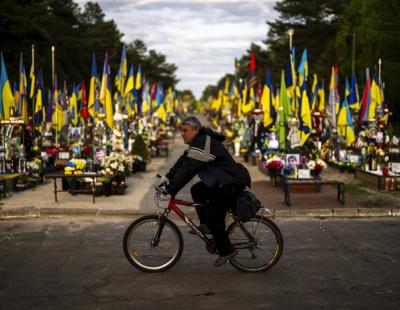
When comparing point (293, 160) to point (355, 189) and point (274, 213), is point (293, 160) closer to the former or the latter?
point (355, 189)

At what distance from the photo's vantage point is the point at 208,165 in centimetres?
684

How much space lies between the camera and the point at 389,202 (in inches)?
498

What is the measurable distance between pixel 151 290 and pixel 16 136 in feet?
42.1

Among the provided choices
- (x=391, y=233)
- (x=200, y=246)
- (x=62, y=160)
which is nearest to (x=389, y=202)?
(x=391, y=233)

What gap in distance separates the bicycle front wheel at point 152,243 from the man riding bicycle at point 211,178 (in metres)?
0.42

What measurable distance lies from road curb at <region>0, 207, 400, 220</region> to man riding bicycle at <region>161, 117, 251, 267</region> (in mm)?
4546

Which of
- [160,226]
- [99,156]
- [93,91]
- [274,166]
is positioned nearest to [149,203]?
[99,156]

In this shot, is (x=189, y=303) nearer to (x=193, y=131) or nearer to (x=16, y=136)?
(x=193, y=131)

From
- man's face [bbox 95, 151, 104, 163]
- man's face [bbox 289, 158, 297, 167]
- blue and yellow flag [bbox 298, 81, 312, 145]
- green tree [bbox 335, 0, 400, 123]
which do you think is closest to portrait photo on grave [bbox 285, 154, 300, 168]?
man's face [bbox 289, 158, 297, 167]

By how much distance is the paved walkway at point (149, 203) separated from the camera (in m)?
11.5

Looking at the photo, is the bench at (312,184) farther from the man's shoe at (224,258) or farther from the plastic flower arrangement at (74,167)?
the man's shoe at (224,258)

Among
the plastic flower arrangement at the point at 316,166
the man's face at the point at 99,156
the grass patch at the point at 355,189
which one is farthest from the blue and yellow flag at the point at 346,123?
the man's face at the point at 99,156

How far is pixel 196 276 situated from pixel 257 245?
0.76m

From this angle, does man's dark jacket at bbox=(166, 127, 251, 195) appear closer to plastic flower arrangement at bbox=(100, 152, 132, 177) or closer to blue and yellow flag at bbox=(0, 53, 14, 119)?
plastic flower arrangement at bbox=(100, 152, 132, 177)
